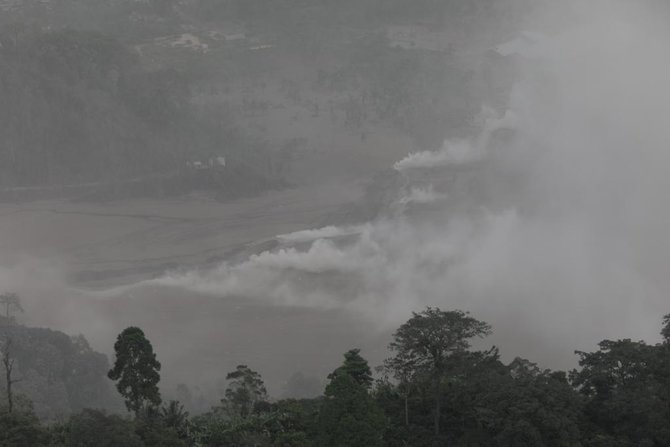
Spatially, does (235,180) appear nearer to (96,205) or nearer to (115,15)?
(96,205)

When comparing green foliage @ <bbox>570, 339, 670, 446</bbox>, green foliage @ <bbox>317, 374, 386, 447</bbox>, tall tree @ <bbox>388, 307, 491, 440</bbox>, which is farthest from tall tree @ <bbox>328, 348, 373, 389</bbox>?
green foliage @ <bbox>570, 339, 670, 446</bbox>

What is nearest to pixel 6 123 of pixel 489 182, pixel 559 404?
pixel 489 182

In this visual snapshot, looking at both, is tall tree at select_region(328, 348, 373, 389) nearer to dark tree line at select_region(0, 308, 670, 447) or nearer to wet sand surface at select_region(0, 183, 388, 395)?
dark tree line at select_region(0, 308, 670, 447)

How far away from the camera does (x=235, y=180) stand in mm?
123500

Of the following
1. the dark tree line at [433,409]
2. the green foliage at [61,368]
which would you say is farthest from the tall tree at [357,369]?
the green foliage at [61,368]

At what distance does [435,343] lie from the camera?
115 ft

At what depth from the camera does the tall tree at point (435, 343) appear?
3497cm

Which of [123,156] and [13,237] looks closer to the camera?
[13,237]

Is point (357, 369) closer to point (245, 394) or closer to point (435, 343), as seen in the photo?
point (435, 343)

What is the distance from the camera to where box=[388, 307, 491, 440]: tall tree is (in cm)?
3497

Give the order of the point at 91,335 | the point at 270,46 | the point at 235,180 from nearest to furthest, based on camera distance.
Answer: the point at 91,335
the point at 235,180
the point at 270,46

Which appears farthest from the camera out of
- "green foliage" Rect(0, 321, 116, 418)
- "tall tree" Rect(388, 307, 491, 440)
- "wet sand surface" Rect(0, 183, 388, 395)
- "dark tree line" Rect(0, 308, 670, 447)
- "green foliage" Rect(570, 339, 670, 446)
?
"wet sand surface" Rect(0, 183, 388, 395)

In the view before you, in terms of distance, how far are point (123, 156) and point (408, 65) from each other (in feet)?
178

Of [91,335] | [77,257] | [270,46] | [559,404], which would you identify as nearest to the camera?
[559,404]
